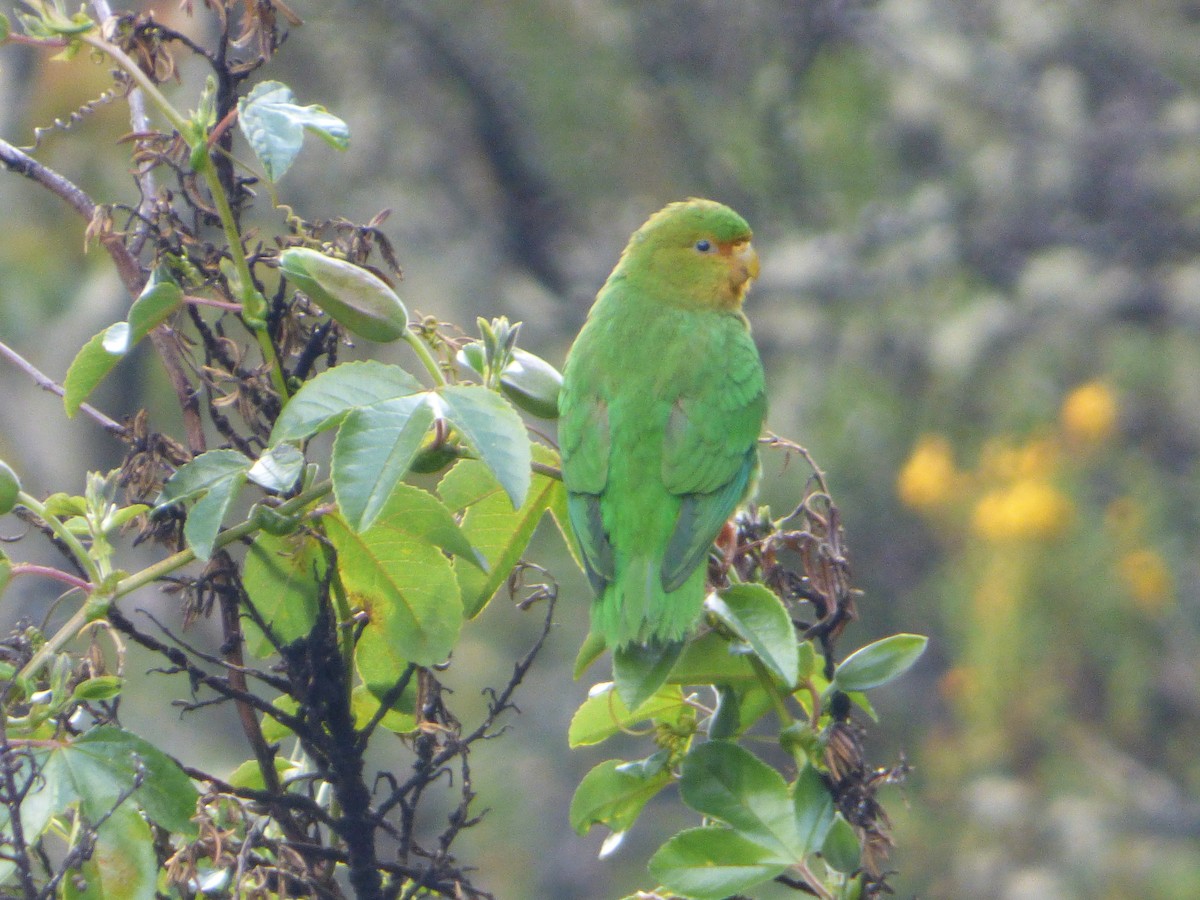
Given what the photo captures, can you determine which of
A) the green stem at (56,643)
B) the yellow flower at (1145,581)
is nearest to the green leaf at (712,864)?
the green stem at (56,643)

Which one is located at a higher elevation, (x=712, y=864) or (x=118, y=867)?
(x=712, y=864)

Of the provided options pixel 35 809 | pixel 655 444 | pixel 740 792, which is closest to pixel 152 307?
pixel 35 809

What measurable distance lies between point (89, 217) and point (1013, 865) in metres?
4.54

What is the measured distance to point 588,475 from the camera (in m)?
1.39

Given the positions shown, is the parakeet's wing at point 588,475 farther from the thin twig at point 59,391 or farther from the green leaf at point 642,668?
the thin twig at point 59,391

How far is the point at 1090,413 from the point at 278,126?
14.7 feet

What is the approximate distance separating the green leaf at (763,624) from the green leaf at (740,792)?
0.24ft

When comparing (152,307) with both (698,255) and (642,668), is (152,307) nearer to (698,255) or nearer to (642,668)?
(642,668)

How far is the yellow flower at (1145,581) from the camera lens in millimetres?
4641

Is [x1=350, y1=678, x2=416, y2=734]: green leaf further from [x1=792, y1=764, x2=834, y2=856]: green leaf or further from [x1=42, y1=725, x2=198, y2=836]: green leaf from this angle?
[x1=792, y1=764, x2=834, y2=856]: green leaf

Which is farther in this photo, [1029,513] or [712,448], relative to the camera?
[1029,513]

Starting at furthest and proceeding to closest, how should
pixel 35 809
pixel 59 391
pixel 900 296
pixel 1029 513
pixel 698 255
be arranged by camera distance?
pixel 900 296
pixel 1029 513
pixel 698 255
pixel 59 391
pixel 35 809

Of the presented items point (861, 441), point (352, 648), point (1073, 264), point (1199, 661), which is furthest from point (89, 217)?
point (1073, 264)

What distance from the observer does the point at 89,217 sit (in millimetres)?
1026
